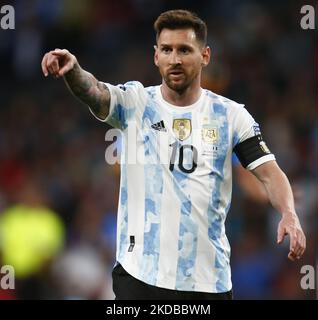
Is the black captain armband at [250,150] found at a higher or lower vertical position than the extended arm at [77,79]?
lower

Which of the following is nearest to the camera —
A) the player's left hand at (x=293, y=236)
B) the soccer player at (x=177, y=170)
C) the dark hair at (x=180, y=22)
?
the player's left hand at (x=293, y=236)

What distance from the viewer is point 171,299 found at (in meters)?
6.01

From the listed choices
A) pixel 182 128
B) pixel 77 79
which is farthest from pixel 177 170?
pixel 77 79

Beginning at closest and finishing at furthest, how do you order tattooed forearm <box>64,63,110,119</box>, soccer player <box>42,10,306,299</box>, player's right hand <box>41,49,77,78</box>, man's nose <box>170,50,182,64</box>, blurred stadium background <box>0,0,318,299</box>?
player's right hand <box>41,49,77,78</box>
tattooed forearm <box>64,63,110,119</box>
soccer player <box>42,10,306,299</box>
man's nose <box>170,50,182,64</box>
blurred stadium background <box>0,0,318,299</box>

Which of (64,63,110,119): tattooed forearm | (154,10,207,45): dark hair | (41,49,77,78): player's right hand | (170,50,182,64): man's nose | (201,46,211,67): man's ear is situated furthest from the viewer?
(201,46,211,67): man's ear

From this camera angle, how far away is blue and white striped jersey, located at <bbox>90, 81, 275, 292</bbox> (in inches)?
237

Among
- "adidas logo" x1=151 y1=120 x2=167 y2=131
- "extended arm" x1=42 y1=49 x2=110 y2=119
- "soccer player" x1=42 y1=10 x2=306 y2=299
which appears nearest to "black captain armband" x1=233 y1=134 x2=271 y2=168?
"soccer player" x1=42 y1=10 x2=306 y2=299

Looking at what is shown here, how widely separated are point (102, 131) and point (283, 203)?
615cm

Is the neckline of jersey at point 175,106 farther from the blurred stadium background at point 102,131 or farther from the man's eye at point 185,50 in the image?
the blurred stadium background at point 102,131

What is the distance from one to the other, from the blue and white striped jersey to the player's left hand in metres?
0.51

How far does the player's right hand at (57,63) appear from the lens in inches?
218

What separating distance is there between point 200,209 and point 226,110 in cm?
66

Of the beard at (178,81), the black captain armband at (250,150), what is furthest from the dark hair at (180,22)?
the black captain armband at (250,150)

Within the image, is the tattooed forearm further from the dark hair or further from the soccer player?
the dark hair
